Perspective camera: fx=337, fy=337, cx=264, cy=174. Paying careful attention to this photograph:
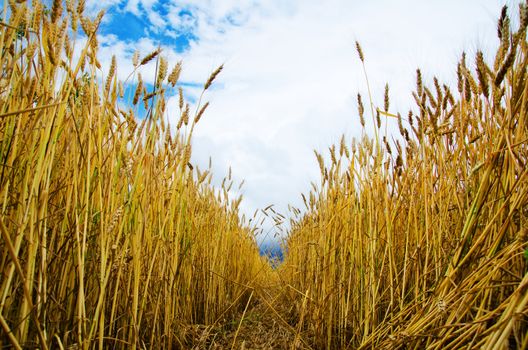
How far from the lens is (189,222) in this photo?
1697mm

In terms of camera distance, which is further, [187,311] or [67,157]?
[187,311]

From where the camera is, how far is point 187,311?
1.80 meters

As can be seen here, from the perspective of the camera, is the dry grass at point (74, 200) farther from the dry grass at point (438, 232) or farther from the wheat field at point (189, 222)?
the dry grass at point (438, 232)

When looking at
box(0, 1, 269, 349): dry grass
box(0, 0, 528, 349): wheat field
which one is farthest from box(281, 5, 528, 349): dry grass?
box(0, 1, 269, 349): dry grass

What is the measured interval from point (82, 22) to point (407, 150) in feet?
4.82

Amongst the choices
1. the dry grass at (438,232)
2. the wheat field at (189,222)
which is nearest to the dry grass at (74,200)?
the wheat field at (189,222)

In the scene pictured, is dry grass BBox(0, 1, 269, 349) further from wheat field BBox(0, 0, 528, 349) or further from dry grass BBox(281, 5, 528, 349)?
dry grass BBox(281, 5, 528, 349)

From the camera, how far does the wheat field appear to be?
813mm

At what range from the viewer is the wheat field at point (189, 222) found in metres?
0.81

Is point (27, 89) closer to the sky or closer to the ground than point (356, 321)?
closer to the sky

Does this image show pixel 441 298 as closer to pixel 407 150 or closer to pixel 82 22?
pixel 407 150

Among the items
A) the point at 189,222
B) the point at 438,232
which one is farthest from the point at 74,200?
the point at 438,232

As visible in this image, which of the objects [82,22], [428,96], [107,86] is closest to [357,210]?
[428,96]

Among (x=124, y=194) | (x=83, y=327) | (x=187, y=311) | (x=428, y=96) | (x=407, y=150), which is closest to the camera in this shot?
(x=83, y=327)
